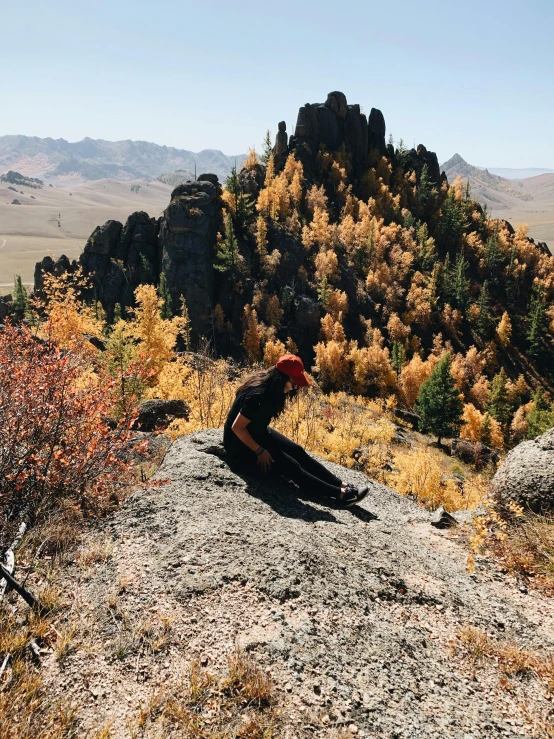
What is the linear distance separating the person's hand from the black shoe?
1337 mm

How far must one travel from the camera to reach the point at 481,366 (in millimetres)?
78750

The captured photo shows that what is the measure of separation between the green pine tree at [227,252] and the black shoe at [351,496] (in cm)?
7596

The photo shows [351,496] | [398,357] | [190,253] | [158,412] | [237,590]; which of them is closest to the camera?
[237,590]

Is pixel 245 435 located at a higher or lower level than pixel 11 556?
higher

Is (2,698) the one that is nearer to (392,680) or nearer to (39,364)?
(392,680)

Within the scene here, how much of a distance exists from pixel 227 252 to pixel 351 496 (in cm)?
7708

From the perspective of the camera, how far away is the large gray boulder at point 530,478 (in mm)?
6172

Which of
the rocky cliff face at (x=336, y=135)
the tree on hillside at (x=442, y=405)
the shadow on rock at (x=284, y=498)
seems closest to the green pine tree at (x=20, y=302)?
the rocky cliff face at (x=336, y=135)

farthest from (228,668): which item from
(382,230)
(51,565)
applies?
(382,230)

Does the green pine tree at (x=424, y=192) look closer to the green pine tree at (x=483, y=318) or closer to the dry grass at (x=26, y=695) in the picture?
the green pine tree at (x=483, y=318)

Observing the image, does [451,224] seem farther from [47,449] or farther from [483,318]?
[47,449]

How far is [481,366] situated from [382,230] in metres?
36.1

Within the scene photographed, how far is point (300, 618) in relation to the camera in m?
4.06

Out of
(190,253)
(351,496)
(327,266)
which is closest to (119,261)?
(190,253)
